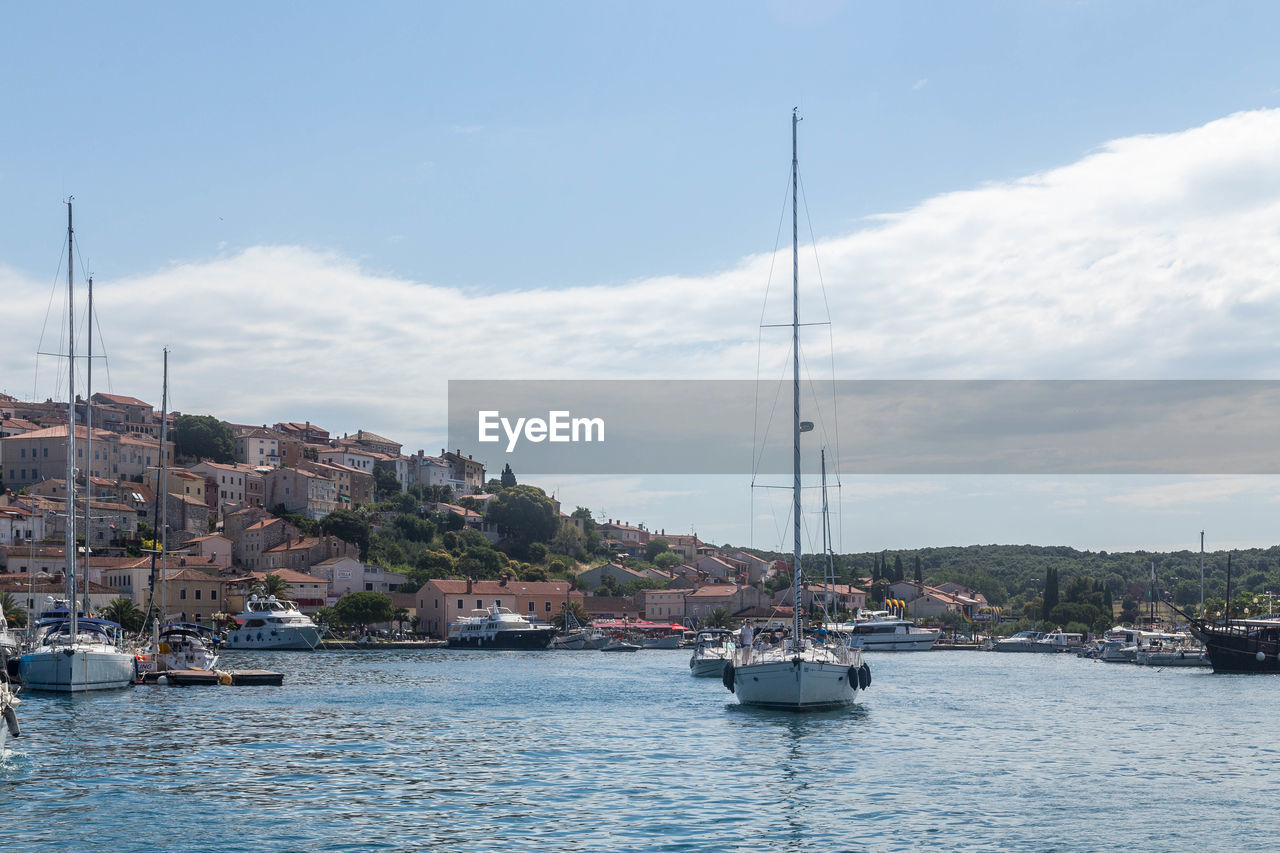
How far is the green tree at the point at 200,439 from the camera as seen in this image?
587 feet

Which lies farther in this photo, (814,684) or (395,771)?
(814,684)

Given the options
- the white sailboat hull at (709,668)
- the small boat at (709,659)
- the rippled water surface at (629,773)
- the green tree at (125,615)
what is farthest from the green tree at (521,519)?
the rippled water surface at (629,773)

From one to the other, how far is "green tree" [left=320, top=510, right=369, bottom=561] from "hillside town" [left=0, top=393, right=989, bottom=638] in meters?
0.18

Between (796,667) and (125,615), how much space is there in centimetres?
8347

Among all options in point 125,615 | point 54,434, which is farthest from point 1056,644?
point 54,434

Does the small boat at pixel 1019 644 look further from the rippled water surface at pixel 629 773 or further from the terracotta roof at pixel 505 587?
the rippled water surface at pixel 629 773

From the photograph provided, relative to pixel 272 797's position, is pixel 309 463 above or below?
above

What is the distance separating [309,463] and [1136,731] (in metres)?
149

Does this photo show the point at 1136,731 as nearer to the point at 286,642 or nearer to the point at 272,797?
the point at 272,797

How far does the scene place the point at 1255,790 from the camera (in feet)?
98.1

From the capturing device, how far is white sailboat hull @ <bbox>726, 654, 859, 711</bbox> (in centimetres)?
4288

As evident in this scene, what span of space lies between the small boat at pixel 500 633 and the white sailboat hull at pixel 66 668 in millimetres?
76808

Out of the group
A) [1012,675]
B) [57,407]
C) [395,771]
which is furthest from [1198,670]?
[57,407]

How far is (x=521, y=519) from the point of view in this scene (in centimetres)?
18325
